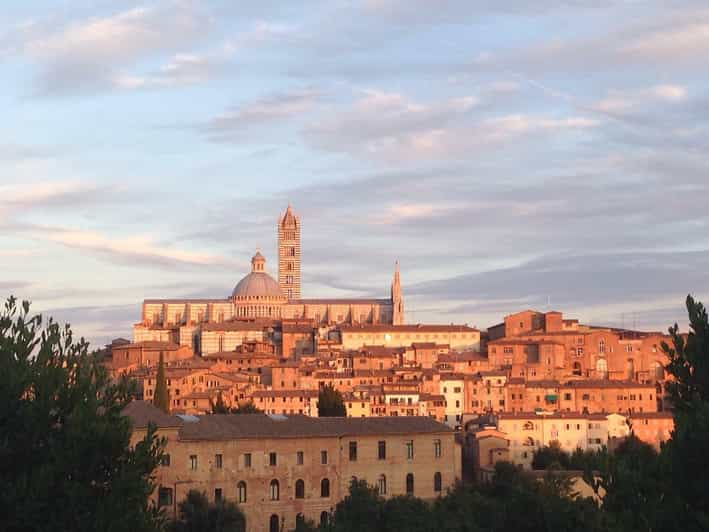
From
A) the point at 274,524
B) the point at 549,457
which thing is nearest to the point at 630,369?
the point at 549,457

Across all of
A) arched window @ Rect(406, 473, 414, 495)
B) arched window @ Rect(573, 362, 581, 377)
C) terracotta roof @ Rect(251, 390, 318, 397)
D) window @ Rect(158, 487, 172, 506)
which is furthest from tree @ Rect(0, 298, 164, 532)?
arched window @ Rect(573, 362, 581, 377)

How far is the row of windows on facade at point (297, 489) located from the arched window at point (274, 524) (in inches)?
21.3

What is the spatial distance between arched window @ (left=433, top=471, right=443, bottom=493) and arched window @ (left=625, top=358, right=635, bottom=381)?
4065 cm

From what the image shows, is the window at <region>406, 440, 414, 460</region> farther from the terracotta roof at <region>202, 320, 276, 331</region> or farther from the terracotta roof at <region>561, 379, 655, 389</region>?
the terracotta roof at <region>202, 320, 276, 331</region>

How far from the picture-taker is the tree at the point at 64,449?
13969 millimetres

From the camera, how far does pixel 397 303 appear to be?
327 feet

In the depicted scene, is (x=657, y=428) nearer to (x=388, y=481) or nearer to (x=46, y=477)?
(x=388, y=481)

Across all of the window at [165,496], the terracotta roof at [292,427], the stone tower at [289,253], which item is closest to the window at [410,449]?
the terracotta roof at [292,427]

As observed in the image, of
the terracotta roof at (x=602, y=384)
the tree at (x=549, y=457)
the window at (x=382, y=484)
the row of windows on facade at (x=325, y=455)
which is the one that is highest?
the terracotta roof at (x=602, y=384)

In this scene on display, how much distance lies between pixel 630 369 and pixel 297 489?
4513cm

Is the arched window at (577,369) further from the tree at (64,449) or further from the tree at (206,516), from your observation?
the tree at (64,449)

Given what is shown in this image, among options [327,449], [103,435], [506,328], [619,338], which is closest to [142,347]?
[506,328]

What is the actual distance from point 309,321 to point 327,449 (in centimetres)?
5529

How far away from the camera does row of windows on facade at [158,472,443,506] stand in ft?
112
